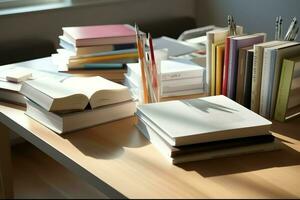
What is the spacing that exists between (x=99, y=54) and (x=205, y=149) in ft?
2.17

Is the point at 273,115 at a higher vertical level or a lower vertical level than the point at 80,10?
lower

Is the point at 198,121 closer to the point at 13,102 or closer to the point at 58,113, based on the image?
the point at 58,113

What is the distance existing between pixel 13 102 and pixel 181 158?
1.99 feet

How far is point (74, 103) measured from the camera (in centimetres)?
125

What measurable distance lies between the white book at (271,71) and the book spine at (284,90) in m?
0.01

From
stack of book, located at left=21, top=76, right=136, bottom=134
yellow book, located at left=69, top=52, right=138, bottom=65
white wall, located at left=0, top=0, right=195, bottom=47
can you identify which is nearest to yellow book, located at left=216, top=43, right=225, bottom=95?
stack of book, located at left=21, top=76, right=136, bottom=134

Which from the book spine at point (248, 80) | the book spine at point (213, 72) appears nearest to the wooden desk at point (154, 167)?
the book spine at point (248, 80)

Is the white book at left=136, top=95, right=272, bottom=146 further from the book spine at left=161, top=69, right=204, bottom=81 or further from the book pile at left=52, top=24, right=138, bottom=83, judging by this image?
the book pile at left=52, top=24, right=138, bottom=83

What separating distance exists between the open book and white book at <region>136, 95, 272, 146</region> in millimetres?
100

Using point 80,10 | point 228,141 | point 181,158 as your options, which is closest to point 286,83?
point 228,141

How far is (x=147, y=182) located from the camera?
3.35 feet

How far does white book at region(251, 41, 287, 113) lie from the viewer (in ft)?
4.26

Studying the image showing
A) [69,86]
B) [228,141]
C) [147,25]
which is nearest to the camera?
[228,141]

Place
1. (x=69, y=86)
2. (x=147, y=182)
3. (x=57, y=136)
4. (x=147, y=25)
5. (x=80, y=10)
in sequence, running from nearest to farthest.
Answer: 1. (x=147, y=182)
2. (x=57, y=136)
3. (x=69, y=86)
4. (x=80, y=10)
5. (x=147, y=25)
